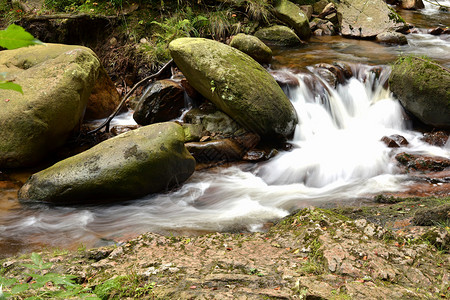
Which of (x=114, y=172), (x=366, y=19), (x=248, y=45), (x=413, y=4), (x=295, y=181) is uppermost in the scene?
(x=413, y=4)

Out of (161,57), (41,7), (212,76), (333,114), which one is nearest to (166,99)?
(212,76)

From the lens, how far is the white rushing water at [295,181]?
420 centimetres

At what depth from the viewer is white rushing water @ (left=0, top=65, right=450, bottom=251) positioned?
4.20 m

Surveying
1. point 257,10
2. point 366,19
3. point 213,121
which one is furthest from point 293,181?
point 366,19

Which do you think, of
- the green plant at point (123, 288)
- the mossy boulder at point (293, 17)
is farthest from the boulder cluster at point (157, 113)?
the mossy boulder at point (293, 17)

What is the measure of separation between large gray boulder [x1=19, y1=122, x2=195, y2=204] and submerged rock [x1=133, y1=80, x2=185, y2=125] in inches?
61.7

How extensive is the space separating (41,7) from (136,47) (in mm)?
3363

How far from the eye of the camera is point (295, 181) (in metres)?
5.53

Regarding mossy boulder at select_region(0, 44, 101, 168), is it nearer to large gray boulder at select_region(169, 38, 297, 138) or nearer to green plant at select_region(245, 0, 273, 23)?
large gray boulder at select_region(169, 38, 297, 138)

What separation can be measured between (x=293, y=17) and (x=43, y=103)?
7.49 metres

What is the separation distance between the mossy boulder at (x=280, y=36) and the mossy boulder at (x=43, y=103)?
528cm

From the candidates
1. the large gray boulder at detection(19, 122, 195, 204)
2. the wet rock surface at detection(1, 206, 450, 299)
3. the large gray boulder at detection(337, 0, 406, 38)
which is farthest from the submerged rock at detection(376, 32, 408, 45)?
the wet rock surface at detection(1, 206, 450, 299)

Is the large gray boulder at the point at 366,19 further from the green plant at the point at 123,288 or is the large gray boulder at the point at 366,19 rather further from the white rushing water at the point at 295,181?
the green plant at the point at 123,288

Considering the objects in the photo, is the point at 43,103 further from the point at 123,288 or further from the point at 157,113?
the point at 123,288
